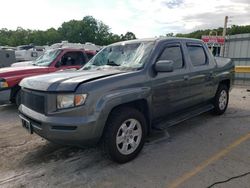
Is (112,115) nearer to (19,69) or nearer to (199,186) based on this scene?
(199,186)

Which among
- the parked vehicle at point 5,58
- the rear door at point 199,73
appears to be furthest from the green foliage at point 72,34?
the rear door at point 199,73

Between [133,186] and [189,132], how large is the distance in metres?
2.37

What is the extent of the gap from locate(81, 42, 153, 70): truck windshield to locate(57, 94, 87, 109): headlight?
1.15 metres

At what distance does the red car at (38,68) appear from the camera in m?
6.80

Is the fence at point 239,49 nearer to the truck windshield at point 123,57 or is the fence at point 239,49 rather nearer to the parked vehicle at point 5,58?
the parked vehicle at point 5,58

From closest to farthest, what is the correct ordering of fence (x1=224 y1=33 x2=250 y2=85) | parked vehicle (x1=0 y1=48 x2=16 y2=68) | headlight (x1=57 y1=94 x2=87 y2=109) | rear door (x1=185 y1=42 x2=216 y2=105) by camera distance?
headlight (x1=57 y1=94 x2=87 y2=109), rear door (x1=185 y1=42 x2=216 y2=105), parked vehicle (x1=0 y1=48 x2=16 y2=68), fence (x1=224 y1=33 x2=250 y2=85)

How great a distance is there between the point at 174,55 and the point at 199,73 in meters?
0.86

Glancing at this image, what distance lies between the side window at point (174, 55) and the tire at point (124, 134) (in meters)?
1.24

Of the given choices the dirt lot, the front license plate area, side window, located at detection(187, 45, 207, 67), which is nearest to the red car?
the dirt lot

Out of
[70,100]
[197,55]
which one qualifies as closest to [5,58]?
[197,55]

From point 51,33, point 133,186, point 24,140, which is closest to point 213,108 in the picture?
point 133,186

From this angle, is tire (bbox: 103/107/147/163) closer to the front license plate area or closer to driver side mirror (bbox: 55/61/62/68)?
the front license plate area

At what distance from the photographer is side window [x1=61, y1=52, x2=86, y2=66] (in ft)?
27.6

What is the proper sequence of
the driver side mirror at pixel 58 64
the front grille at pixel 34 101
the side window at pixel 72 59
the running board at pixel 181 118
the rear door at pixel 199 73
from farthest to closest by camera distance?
the side window at pixel 72 59, the driver side mirror at pixel 58 64, the rear door at pixel 199 73, the running board at pixel 181 118, the front grille at pixel 34 101
